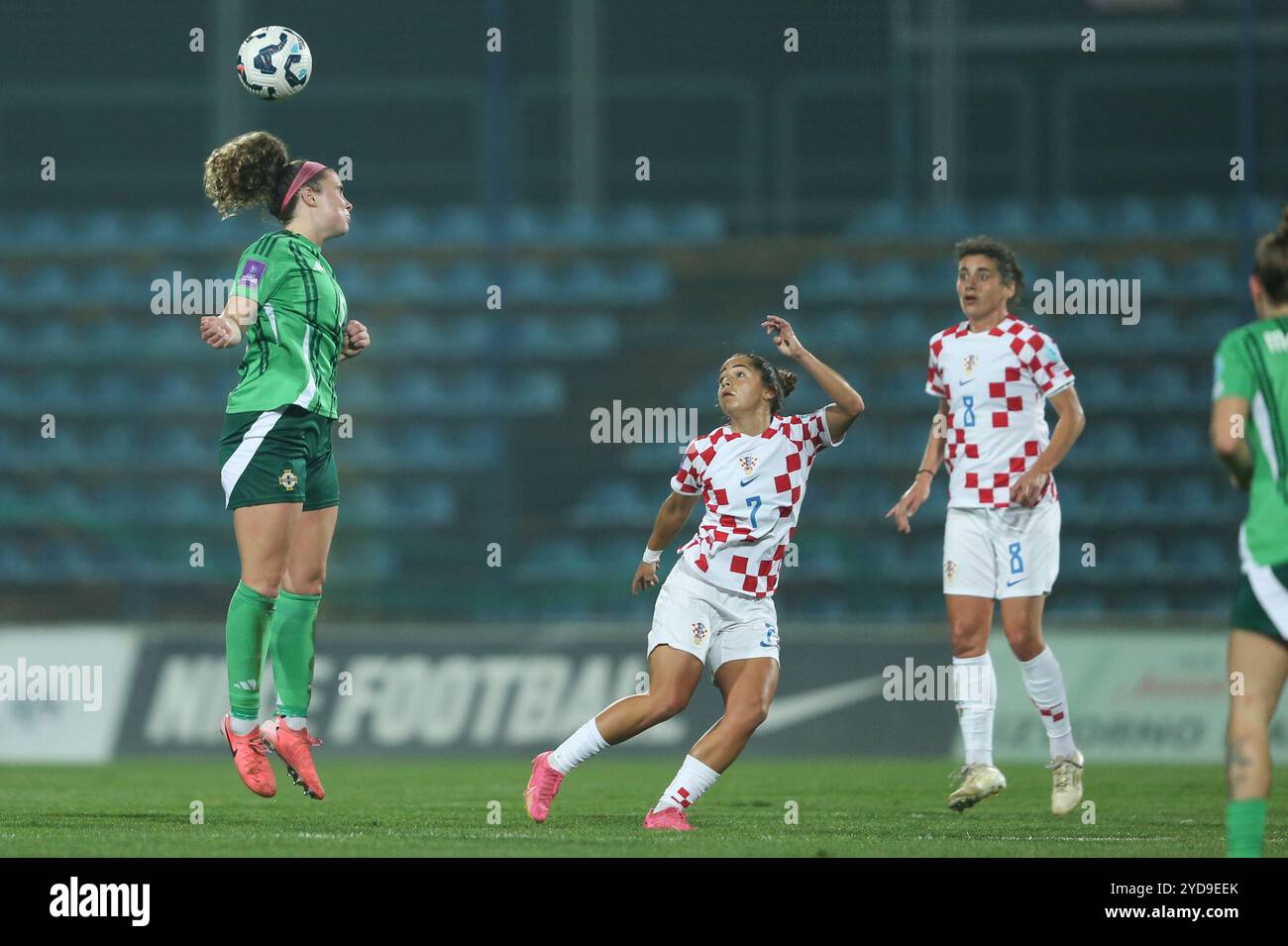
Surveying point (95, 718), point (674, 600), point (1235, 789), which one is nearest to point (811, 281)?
point (95, 718)

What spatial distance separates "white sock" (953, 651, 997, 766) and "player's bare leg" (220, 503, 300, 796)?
8.92 ft

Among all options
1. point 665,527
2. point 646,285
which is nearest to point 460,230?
point 646,285

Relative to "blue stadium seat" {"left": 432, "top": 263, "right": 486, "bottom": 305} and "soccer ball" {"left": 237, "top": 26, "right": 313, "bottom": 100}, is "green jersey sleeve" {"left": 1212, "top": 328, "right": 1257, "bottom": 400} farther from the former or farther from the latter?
"blue stadium seat" {"left": 432, "top": 263, "right": 486, "bottom": 305}

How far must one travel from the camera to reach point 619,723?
21.7ft

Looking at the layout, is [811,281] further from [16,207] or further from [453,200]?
[16,207]

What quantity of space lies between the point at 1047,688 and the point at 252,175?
3.70 m

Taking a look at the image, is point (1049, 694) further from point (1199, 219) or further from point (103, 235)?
point (103, 235)

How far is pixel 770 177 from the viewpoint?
56.0 feet

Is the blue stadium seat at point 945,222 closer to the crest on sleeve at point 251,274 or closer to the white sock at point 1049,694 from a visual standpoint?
the white sock at point 1049,694

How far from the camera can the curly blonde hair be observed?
22.1 feet

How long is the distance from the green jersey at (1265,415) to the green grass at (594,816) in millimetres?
1368

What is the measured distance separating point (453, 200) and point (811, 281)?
4.18m

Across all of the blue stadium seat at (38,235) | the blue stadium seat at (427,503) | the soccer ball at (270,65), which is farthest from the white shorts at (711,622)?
the blue stadium seat at (38,235)

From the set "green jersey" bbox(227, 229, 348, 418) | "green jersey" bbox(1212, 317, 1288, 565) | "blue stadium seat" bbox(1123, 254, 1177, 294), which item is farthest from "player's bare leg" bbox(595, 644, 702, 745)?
"blue stadium seat" bbox(1123, 254, 1177, 294)
